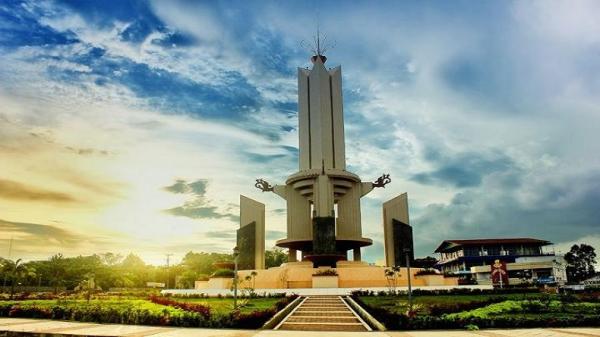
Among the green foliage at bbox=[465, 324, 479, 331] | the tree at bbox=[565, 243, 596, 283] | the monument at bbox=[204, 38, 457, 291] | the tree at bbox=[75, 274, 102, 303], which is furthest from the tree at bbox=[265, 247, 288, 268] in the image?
the green foliage at bbox=[465, 324, 479, 331]

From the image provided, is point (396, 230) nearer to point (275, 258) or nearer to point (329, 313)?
point (329, 313)

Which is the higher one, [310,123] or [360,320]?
[310,123]

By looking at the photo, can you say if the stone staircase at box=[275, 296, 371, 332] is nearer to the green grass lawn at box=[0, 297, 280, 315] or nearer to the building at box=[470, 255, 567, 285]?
the green grass lawn at box=[0, 297, 280, 315]

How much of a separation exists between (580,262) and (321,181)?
47.4 m

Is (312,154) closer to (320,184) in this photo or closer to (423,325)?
(320,184)

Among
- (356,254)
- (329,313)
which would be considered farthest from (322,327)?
(356,254)

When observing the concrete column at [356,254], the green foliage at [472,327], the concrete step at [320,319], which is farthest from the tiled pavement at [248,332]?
the concrete column at [356,254]

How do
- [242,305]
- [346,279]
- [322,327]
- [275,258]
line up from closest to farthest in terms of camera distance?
[322,327] → [242,305] → [346,279] → [275,258]

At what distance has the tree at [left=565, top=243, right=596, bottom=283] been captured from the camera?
6394 centimetres

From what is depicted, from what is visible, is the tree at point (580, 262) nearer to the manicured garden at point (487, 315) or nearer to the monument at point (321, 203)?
the monument at point (321, 203)

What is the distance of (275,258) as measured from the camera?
232 feet

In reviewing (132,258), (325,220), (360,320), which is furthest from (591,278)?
(132,258)

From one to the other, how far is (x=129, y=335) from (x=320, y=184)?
103 feet

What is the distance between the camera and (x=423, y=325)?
13.4 metres
